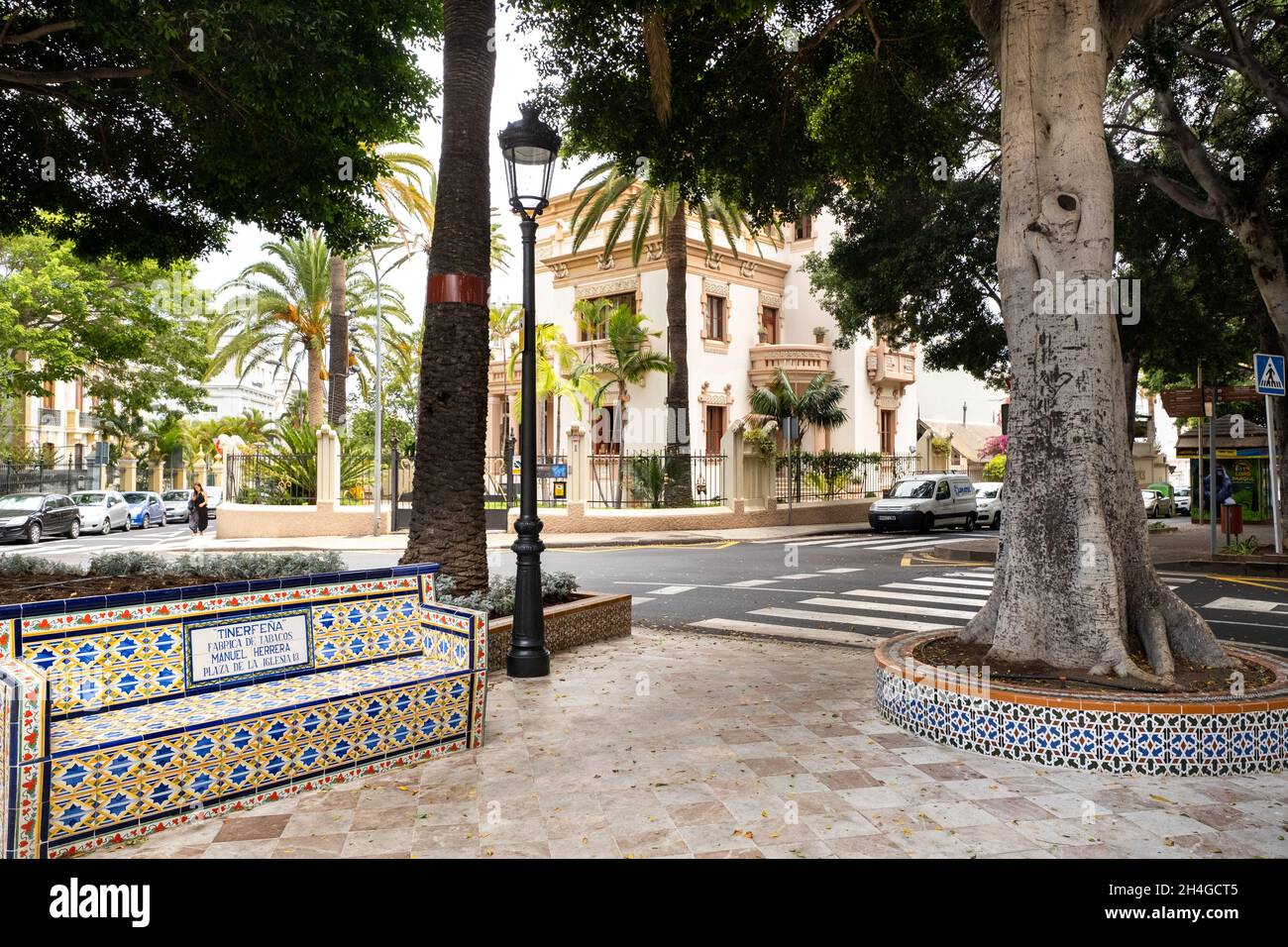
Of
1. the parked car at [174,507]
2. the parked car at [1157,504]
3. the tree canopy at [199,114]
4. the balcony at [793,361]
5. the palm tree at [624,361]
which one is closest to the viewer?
the tree canopy at [199,114]

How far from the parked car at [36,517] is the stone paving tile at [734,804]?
88.4 feet

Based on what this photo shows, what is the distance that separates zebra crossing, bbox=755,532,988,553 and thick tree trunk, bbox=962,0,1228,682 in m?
14.3

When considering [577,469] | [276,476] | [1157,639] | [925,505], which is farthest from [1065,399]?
[276,476]

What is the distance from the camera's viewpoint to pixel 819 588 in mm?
13125

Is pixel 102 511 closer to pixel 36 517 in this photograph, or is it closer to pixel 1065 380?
pixel 36 517

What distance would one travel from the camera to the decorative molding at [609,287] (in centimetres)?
3375

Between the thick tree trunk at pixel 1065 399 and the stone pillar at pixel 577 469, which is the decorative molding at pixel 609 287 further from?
the thick tree trunk at pixel 1065 399

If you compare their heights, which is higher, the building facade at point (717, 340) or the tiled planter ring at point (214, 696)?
the building facade at point (717, 340)

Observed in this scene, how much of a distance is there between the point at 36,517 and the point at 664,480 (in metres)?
19.3

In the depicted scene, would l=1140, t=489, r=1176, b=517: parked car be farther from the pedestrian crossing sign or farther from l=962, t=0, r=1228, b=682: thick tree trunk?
l=962, t=0, r=1228, b=682: thick tree trunk

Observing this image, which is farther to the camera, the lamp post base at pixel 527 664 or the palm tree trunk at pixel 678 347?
the palm tree trunk at pixel 678 347

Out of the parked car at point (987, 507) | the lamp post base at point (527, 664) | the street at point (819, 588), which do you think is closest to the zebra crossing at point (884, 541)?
the street at point (819, 588)

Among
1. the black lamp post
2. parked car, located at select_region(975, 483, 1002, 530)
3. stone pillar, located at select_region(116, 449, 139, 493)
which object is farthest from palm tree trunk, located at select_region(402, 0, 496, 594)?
stone pillar, located at select_region(116, 449, 139, 493)
